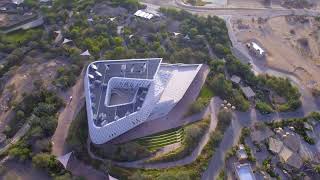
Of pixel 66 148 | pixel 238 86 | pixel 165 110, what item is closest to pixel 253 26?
pixel 238 86

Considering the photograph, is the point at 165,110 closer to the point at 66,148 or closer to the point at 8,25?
the point at 66,148

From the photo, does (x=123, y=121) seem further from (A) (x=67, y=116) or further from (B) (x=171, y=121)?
(A) (x=67, y=116)

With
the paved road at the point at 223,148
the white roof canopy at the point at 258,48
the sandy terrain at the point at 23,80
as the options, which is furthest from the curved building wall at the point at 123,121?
the white roof canopy at the point at 258,48

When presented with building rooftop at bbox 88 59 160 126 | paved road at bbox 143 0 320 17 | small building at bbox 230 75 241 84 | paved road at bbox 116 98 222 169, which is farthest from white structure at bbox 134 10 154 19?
paved road at bbox 116 98 222 169

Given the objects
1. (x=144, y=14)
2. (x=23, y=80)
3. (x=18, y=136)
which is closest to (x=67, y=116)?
(x=18, y=136)

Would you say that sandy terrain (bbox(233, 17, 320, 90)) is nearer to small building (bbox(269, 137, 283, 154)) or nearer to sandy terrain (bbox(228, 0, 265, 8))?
sandy terrain (bbox(228, 0, 265, 8))
